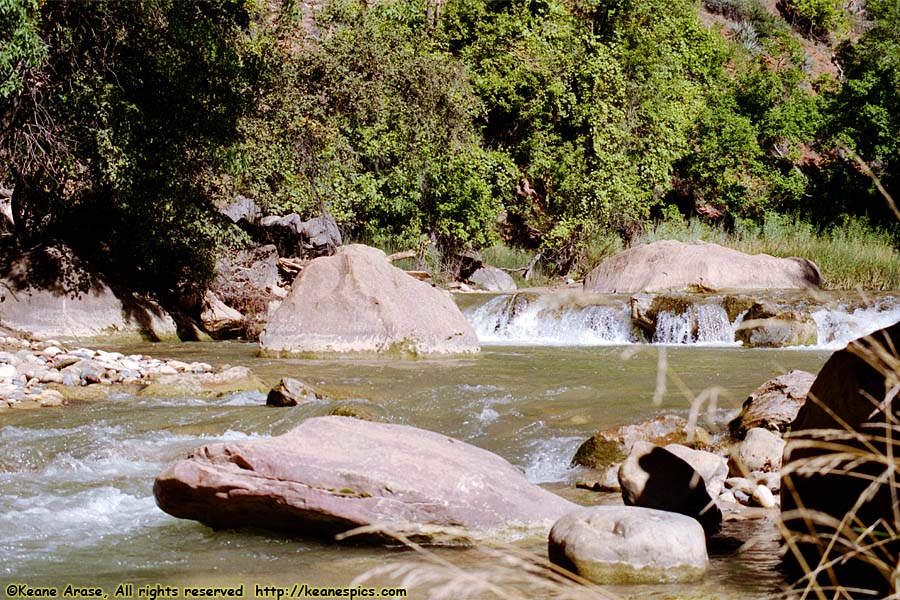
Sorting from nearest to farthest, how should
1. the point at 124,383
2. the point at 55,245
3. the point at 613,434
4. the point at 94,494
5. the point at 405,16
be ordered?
the point at 94,494 → the point at 613,434 → the point at 124,383 → the point at 55,245 → the point at 405,16

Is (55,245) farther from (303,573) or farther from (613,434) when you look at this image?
(303,573)

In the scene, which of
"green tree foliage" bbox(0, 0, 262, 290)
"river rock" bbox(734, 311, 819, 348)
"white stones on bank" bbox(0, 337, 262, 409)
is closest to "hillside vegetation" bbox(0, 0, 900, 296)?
"green tree foliage" bbox(0, 0, 262, 290)

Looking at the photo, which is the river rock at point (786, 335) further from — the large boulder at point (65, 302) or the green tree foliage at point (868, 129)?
the green tree foliage at point (868, 129)

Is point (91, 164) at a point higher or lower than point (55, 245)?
higher

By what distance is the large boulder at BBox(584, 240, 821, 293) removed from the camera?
17828 millimetres

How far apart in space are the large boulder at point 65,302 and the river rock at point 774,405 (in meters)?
10.0

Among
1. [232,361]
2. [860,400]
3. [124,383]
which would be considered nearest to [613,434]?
[860,400]

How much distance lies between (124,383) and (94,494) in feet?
14.1

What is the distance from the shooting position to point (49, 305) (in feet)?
46.1

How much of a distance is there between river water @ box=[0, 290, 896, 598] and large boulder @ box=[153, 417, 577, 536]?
139mm

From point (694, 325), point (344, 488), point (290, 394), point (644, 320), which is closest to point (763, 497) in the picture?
point (344, 488)

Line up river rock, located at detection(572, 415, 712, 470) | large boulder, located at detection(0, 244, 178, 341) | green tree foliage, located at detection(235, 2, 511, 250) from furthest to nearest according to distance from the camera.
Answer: green tree foliage, located at detection(235, 2, 511, 250) < large boulder, located at detection(0, 244, 178, 341) < river rock, located at detection(572, 415, 712, 470)

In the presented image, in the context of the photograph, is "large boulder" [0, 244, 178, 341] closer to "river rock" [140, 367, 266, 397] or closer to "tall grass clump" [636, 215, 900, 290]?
"river rock" [140, 367, 266, 397]

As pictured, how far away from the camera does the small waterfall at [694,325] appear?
1501 centimetres
